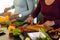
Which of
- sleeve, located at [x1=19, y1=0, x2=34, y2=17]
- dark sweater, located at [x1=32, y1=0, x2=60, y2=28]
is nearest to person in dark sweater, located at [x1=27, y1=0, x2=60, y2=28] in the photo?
dark sweater, located at [x1=32, y1=0, x2=60, y2=28]

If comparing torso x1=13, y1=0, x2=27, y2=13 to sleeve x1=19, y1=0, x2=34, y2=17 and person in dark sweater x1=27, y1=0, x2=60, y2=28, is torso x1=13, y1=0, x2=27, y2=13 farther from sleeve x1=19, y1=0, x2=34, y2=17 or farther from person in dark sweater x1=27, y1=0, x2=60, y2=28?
person in dark sweater x1=27, y1=0, x2=60, y2=28

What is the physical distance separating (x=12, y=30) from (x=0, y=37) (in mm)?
104

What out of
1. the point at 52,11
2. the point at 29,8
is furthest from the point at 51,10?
the point at 29,8

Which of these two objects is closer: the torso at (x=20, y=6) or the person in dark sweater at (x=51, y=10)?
the person in dark sweater at (x=51, y=10)

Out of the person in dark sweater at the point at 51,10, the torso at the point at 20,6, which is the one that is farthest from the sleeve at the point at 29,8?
the person in dark sweater at the point at 51,10

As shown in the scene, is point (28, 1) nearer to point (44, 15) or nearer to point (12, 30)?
point (44, 15)

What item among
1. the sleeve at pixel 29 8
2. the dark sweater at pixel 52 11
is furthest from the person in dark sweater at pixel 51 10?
the sleeve at pixel 29 8

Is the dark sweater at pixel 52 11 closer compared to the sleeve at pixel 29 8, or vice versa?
the dark sweater at pixel 52 11

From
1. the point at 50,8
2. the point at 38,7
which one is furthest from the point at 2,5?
the point at 50,8

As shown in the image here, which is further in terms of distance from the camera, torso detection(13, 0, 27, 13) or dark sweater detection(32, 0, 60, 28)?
torso detection(13, 0, 27, 13)

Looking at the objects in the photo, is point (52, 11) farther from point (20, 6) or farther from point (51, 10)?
point (20, 6)

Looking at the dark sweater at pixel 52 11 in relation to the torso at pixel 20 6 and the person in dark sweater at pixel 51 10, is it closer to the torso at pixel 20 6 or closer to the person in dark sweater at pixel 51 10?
the person in dark sweater at pixel 51 10

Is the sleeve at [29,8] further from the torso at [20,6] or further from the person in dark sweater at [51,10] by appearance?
the person in dark sweater at [51,10]

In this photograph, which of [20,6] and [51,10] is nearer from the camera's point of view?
[51,10]
